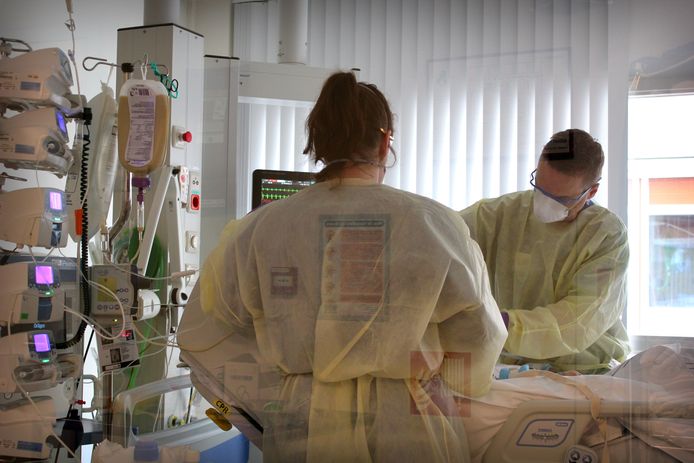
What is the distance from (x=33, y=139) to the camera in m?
2.15

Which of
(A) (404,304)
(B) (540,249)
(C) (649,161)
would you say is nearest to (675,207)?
(C) (649,161)

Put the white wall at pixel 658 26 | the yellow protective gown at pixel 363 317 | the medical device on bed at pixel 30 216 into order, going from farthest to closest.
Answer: the medical device on bed at pixel 30 216
the white wall at pixel 658 26
the yellow protective gown at pixel 363 317

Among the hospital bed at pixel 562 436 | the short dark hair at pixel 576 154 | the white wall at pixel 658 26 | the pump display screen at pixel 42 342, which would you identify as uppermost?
the white wall at pixel 658 26

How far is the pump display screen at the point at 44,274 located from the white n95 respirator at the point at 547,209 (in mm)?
1462

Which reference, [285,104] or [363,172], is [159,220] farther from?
[363,172]

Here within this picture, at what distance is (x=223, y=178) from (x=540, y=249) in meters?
1.26

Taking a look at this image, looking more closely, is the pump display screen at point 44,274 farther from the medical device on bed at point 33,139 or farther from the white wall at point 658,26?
the white wall at point 658,26

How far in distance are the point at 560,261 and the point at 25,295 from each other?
61.7 inches

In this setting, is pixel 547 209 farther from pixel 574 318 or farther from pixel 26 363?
pixel 26 363

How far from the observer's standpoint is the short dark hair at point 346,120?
1.72 metres

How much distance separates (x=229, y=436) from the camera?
223 centimetres

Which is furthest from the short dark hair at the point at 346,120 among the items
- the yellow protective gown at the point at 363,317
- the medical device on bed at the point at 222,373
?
the medical device on bed at the point at 222,373

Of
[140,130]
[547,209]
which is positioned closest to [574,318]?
[547,209]

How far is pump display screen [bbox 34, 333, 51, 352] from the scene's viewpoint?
84.8 inches
